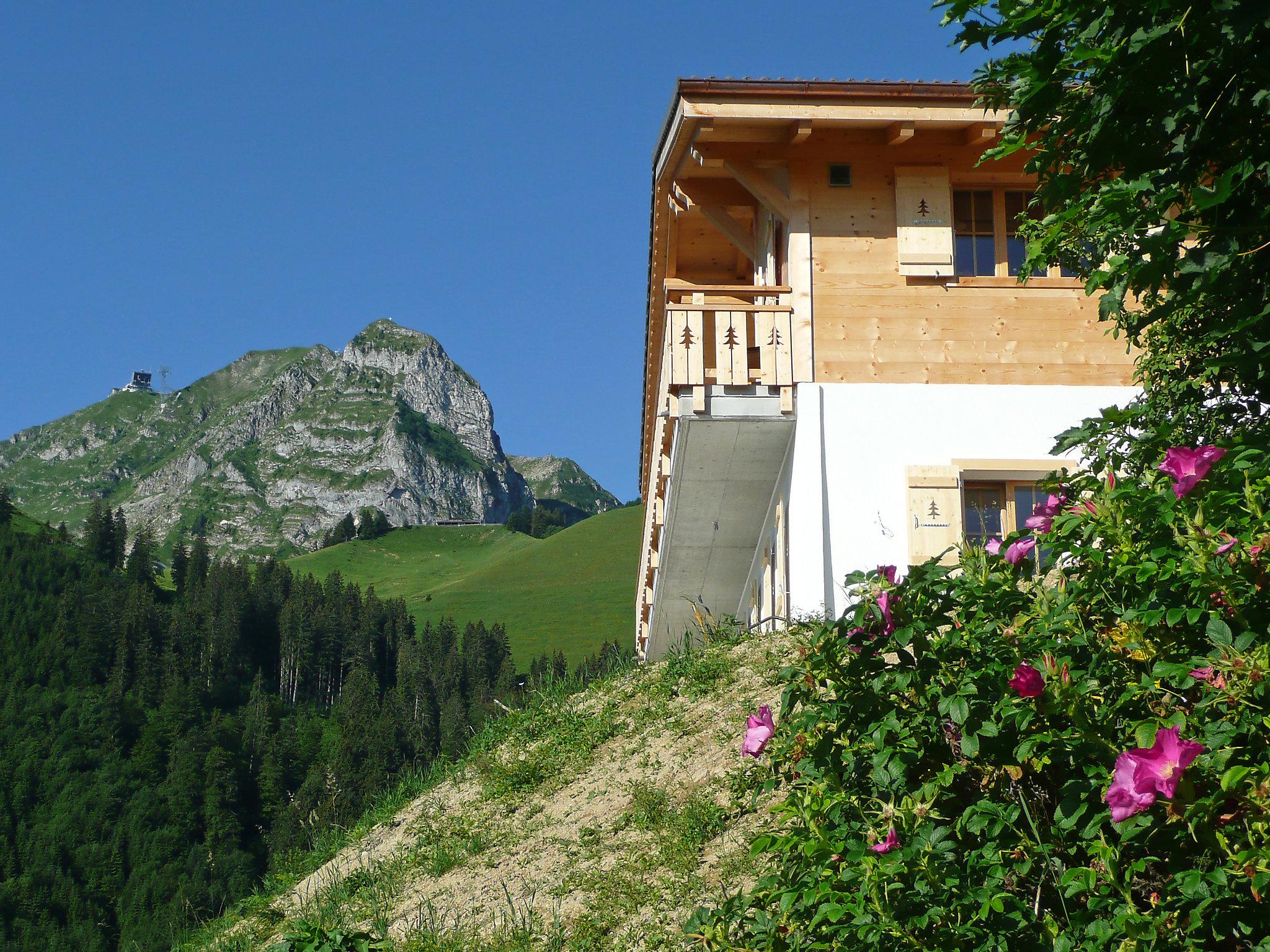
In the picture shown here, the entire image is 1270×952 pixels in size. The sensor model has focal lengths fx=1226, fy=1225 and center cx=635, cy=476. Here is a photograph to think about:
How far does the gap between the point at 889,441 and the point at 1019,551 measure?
7565 millimetres

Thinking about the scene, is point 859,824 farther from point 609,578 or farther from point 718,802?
point 609,578

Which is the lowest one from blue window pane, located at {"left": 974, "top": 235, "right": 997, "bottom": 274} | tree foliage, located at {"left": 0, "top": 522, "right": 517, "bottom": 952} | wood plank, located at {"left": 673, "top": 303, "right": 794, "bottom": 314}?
tree foliage, located at {"left": 0, "top": 522, "right": 517, "bottom": 952}

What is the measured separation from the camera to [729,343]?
1290 cm

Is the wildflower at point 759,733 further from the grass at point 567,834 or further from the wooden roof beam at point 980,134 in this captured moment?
the wooden roof beam at point 980,134

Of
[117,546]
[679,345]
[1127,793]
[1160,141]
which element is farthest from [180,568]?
[1127,793]

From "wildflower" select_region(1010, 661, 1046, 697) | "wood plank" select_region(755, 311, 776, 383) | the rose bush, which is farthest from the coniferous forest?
"wildflower" select_region(1010, 661, 1046, 697)

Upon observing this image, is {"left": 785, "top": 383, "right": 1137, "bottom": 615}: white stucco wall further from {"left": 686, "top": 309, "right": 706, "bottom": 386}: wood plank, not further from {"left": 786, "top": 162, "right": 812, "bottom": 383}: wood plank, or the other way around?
{"left": 686, "top": 309, "right": 706, "bottom": 386}: wood plank

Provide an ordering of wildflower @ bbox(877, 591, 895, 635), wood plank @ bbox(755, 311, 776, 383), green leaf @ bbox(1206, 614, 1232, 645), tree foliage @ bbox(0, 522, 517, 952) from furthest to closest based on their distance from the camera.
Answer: tree foliage @ bbox(0, 522, 517, 952), wood plank @ bbox(755, 311, 776, 383), wildflower @ bbox(877, 591, 895, 635), green leaf @ bbox(1206, 614, 1232, 645)

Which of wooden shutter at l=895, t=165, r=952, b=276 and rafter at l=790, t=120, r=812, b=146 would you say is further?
wooden shutter at l=895, t=165, r=952, b=276

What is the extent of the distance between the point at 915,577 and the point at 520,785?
699 cm

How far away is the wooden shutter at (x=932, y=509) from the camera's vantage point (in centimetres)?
1245

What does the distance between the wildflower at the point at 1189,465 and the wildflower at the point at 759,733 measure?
6.18 ft

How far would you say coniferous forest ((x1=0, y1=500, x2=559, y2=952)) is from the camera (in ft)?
320

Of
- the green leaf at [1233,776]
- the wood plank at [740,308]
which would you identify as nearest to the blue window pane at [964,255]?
the wood plank at [740,308]
